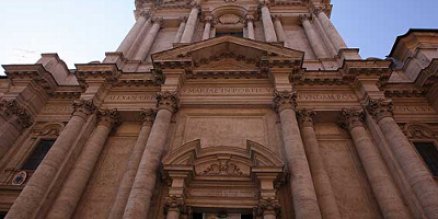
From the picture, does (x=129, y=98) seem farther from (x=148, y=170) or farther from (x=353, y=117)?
(x=353, y=117)

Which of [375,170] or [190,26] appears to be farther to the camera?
[190,26]

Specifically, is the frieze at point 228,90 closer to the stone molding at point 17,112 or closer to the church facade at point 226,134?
the church facade at point 226,134

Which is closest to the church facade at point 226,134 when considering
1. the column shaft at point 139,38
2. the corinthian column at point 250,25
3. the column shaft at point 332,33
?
the column shaft at point 332,33

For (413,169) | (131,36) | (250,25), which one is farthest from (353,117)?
(131,36)

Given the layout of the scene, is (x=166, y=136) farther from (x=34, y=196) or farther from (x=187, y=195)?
(x=34, y=196)

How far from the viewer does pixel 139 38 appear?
19188 mm

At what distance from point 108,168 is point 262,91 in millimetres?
7317

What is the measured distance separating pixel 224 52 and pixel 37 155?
9653mm

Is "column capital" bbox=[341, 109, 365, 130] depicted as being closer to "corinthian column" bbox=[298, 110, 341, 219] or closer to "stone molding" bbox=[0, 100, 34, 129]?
"corinthian column" bbox=[298, 110, 341, 219]

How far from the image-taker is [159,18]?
21.6 meters

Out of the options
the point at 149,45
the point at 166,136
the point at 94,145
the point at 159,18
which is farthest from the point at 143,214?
the point at 159,18

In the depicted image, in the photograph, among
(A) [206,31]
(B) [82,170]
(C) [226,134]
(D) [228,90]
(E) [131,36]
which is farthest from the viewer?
(A) [206,31]

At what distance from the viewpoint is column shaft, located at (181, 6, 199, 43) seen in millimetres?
18002

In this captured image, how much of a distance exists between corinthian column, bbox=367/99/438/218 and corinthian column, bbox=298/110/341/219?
247 centimetres
